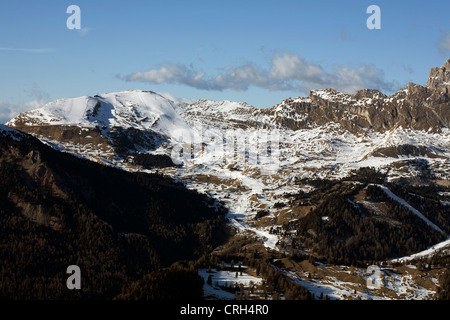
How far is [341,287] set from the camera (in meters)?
190
